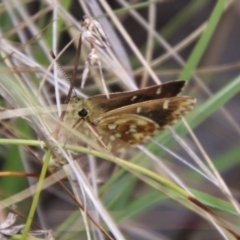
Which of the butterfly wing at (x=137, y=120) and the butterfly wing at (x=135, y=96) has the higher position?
the butterfly wing at (x=135, y=96)

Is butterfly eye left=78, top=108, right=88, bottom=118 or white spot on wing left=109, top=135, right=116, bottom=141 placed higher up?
butterfly eye left=78, top=108, right=88, bottom=118

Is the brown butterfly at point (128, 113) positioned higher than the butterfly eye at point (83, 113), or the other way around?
the butterfly eye at point (83, 113)

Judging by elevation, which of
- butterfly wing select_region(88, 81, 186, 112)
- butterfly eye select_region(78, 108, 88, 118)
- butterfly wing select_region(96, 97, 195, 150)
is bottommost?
butterfly wing select_region(96, 97, 195, 150)

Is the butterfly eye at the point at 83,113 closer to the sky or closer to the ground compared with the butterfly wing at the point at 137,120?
closer to the sky

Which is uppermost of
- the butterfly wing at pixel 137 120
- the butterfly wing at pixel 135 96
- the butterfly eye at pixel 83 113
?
the butterfly eye at pixel 83 113

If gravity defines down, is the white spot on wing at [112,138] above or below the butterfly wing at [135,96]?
below

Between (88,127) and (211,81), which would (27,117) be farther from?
(211,81)

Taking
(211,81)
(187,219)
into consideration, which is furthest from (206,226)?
(211,81)

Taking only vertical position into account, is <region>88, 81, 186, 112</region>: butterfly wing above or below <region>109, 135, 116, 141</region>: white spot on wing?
above
